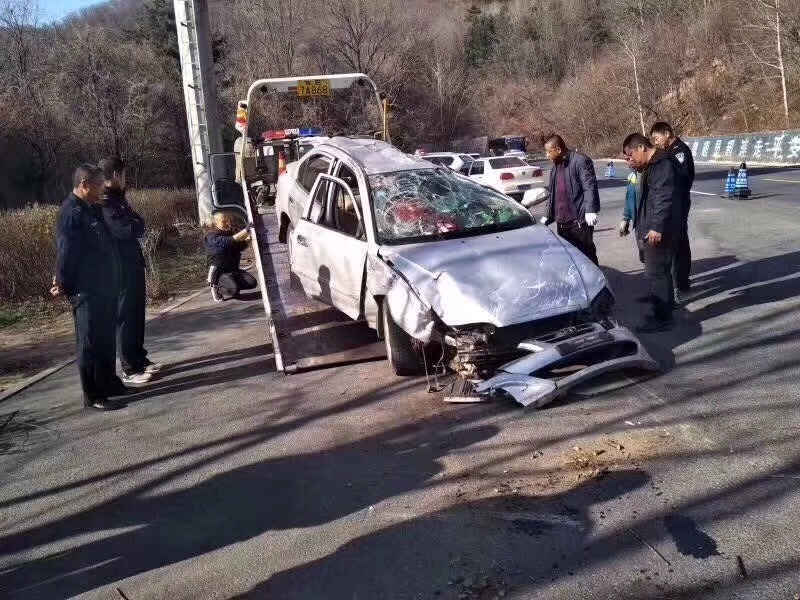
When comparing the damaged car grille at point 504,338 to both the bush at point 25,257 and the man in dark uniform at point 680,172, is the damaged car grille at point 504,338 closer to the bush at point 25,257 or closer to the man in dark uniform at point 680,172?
the man in dark uniform at point 680,172

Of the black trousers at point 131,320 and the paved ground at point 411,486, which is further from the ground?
the black trousers at point 131,320

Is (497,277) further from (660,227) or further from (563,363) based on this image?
(660,227)

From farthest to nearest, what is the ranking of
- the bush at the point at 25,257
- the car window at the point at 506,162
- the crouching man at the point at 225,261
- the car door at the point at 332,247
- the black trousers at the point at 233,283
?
1. the car window at the point at 506,162
2. the bush at the point at 25,257
3. the black trousers at the point at 233,283
4. the crouching man at the point at 225,261
5. the car door at the point at 332,247

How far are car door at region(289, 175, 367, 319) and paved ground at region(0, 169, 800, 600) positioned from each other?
0.76 metres

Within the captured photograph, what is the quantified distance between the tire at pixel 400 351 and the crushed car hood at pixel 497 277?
0.48m

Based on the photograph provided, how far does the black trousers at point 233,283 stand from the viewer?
34.3 feet

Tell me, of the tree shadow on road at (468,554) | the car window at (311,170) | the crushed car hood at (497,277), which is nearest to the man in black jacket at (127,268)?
the car window at (311,170)

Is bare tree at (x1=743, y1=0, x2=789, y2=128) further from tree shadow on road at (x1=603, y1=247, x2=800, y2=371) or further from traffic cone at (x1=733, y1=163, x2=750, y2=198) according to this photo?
tree shadow on road at (x1=603, y1=247, x2=800, y2=371)

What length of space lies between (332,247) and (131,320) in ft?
6.40

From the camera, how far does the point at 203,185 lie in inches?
691

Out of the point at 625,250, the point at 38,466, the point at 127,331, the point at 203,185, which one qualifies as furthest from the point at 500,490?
the point at 203,185

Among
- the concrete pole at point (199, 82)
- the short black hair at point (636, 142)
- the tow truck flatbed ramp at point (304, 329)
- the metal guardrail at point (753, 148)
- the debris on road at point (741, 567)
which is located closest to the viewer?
the debris on road at point (741, 567)

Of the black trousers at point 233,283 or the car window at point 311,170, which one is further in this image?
the black trousers at point 233,283

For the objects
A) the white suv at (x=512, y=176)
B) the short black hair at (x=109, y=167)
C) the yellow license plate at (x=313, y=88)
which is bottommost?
the white suv at (x=512, y=176)
